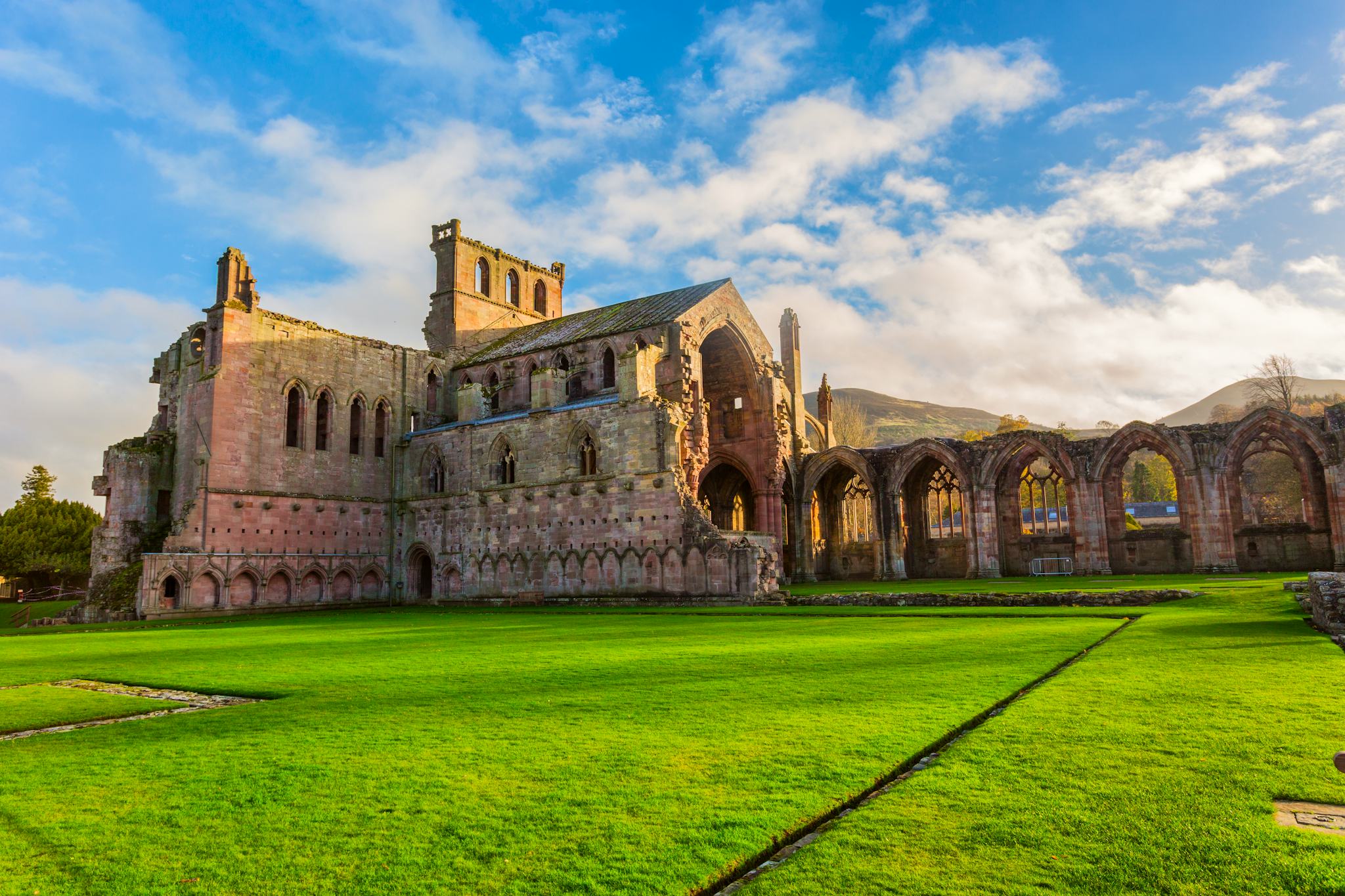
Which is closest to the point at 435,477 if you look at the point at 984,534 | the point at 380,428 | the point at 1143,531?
the point at 380,428

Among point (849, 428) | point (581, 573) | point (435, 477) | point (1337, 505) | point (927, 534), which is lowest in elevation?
point (581, 573)

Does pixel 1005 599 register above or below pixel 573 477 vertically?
below

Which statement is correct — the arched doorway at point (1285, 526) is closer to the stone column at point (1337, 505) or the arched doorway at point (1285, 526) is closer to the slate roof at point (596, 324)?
the stone column at point (1337, 505)

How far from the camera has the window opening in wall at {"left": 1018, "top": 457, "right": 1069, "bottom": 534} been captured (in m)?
37.8

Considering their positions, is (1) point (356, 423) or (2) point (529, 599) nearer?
(2) point (529, 599)

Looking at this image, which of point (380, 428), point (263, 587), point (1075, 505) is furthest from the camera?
point (380, 428)

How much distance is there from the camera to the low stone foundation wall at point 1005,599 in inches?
776

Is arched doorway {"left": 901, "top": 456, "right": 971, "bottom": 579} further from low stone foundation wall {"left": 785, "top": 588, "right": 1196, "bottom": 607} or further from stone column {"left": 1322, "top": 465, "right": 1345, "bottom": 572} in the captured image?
low stone foundation wall {"left": 785, "top": 588, "right": 1196, "bottom": 607}

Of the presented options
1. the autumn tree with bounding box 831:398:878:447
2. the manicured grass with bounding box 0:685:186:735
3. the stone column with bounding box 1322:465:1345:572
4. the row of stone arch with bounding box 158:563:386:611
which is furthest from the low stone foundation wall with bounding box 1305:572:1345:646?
the autumn tree with bounding box 831:398:878:447

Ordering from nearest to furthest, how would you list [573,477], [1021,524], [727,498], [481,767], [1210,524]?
[481,767] < [573,477] < [1210,524] < [1021,524] < [727,498]

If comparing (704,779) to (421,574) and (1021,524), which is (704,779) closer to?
(421,574)

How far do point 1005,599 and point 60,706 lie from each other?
19.2 m

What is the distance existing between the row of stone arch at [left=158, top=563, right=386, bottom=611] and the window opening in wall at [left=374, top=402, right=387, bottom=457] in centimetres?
521

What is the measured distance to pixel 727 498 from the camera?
142ft
